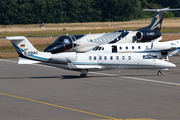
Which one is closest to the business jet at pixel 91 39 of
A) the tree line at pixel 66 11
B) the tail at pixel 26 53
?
the tail at pixel 26 53

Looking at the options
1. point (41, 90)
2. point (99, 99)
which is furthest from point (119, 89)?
point (41, 90)

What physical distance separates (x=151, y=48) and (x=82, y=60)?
9.98 meters

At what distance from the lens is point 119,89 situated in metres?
23.2

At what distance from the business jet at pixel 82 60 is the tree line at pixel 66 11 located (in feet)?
346

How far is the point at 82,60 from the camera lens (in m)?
28.2

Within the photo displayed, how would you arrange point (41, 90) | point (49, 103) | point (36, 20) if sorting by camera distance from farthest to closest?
point (36, 20), point (41, 90), point (49, 103)

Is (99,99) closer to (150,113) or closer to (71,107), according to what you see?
(71,107)

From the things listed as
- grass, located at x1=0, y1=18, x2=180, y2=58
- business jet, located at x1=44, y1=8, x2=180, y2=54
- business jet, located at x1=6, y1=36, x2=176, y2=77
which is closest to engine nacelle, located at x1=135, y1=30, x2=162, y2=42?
business jet, located at x1=44, y1=8, x2=180, y2=54

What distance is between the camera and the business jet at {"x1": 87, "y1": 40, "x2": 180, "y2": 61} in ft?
115

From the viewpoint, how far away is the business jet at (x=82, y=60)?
27922mm

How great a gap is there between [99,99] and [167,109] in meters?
4.27

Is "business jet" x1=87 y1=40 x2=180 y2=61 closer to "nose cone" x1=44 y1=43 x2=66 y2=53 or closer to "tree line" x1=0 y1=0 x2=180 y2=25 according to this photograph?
"nose cone" x1=44 y1=43 x2=66 y2=53

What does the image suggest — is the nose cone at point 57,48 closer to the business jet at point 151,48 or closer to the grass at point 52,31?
the business jet at point 151,48

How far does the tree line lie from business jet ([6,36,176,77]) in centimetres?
10532
